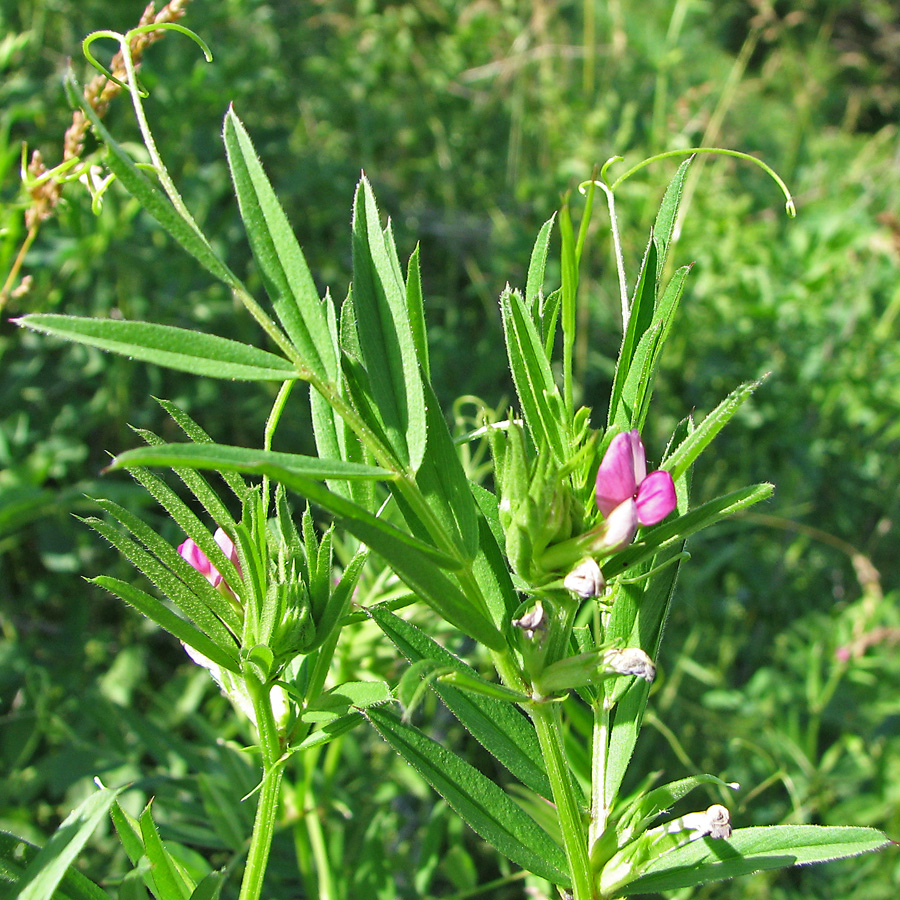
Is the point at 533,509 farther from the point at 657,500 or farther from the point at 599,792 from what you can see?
the point at 599,792

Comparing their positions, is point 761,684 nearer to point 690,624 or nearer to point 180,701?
point 690,624

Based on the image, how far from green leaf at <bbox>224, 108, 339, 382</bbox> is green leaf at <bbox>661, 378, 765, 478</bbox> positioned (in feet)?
0.62

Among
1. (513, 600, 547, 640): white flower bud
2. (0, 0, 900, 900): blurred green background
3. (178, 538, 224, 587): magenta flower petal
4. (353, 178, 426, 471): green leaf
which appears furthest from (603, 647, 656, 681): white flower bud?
(0, 0, 900, 900): blurred green background

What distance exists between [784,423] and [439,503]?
163cm

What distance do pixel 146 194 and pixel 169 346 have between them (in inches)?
2.8

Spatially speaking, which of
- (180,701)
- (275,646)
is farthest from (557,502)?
(180,701)

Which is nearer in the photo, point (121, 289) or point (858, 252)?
point (121, 289)

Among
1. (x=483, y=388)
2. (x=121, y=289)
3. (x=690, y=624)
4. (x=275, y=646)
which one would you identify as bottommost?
(x=690, y=624)

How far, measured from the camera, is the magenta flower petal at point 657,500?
44 centimetres

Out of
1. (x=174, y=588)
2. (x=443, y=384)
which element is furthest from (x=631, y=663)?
(x=443, y=384)

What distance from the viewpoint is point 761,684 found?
1669 mm

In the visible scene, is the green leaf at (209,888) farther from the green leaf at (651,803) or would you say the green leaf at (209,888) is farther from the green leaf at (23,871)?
the green leaf at (651,803)

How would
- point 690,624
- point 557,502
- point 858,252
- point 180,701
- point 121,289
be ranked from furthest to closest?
point 858,252 → point 690,624 → point 121,289 → point 180,701 → point 557,502

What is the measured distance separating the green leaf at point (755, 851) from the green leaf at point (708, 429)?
0.71 feet
